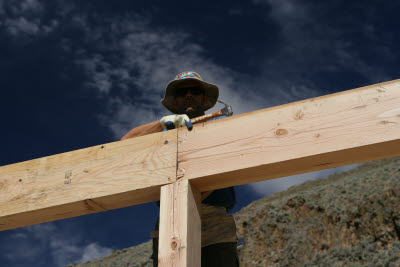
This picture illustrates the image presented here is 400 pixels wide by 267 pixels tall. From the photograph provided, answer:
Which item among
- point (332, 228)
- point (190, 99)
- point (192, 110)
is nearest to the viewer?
point (192, 110)

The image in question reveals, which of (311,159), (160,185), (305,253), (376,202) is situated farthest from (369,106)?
(376,202)

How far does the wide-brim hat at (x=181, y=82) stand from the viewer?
3.77 m

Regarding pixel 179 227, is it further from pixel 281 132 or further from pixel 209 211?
pixel 209 211

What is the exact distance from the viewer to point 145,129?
3373 mm

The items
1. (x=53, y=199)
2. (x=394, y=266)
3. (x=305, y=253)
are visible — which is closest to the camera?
(x=53, y=199)

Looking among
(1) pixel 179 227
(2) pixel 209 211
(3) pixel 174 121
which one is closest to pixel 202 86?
(3) pixel 174 121

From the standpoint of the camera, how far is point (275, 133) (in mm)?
2164

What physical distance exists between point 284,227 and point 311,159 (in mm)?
14677

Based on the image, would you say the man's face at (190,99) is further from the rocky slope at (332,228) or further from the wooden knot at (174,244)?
the rocky slope at (332,228)

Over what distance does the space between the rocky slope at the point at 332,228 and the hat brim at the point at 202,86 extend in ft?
30.4

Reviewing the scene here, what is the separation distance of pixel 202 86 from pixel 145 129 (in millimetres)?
840

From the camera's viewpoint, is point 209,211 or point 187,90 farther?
point 187,90

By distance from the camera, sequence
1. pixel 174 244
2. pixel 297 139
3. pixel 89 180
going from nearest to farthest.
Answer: pixel 174 244, pixel 297 139, pixel 89 180

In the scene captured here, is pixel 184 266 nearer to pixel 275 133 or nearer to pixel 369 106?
pixel 275 133
